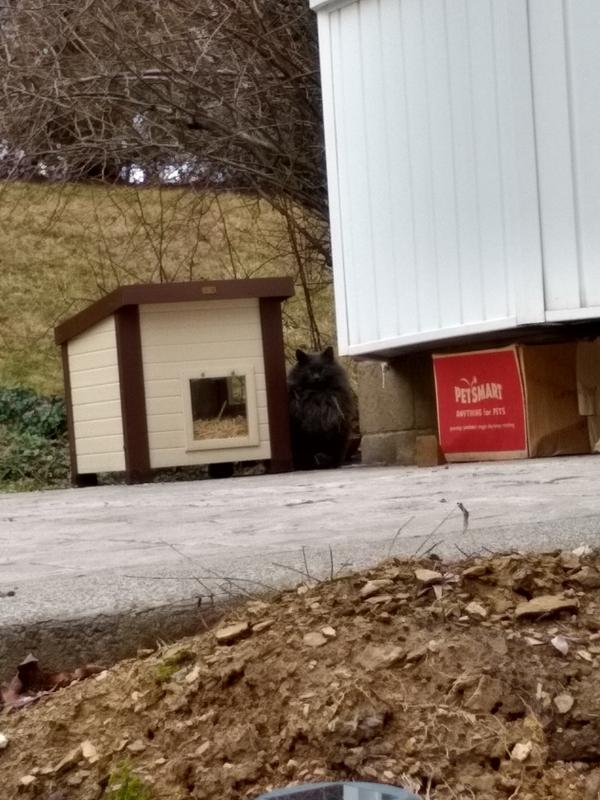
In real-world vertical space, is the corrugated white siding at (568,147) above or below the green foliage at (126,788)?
above

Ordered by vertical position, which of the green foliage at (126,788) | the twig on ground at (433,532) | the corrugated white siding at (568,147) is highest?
the corrugated white siding at (568,147)

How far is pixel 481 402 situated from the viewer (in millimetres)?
4832

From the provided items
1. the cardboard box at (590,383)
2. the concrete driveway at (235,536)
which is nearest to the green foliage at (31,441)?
the concrete driveway at (235,536)

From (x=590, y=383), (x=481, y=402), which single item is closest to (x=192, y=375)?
(x=481, y=402)

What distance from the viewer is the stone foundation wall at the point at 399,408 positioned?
17.8 ft

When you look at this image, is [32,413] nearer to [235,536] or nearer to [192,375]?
[192,375]

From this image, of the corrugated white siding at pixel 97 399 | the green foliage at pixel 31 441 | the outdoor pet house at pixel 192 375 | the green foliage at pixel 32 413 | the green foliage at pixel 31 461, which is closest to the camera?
the outdoor pet house at pixel 192 375

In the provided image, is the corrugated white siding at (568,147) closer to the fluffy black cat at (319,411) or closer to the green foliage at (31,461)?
the fluffy black cat at (319,411)

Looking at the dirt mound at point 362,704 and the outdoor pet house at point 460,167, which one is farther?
the outdoor pet house at point 460,167

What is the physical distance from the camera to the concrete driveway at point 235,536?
180cm

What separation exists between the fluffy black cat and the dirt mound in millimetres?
4246

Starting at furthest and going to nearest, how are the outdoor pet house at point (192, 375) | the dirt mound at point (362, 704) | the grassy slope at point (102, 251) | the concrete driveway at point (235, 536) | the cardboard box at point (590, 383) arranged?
the grassy slope at point (102, 251)
the outdoor pet house at point (192, 375)
the cardboard box at point (590, 383)
the concrete driveway at point (235, 536)
the dirt mound at point (362, 704)

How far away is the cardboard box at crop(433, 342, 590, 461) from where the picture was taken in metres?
4.66

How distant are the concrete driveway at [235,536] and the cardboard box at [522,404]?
43cm
